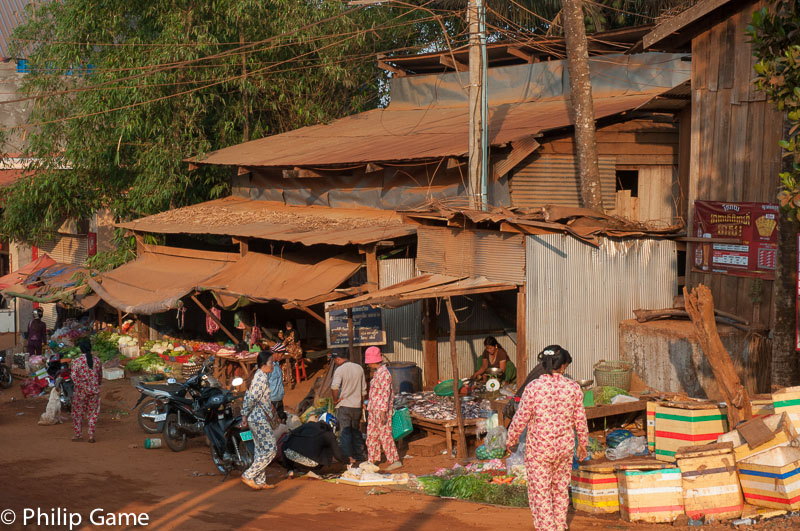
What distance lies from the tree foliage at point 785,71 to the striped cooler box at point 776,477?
87.7 inches

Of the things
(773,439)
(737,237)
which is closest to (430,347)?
(737,237)

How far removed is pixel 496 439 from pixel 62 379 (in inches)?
314

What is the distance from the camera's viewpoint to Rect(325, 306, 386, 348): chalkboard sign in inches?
560

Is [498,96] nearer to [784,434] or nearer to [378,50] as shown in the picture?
[378,50]

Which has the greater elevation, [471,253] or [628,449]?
[471,253]

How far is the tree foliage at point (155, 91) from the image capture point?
21719 millimetres

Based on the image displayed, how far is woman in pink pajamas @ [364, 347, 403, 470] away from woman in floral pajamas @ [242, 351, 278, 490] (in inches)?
58.0

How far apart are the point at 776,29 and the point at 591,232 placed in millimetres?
4008

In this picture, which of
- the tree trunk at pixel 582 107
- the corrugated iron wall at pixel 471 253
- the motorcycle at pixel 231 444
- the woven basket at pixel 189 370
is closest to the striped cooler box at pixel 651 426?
the corrugated iron wall at pixel 471 253

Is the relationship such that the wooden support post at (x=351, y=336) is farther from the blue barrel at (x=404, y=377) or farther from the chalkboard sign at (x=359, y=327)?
the blue barrel at (x=404, y=377)

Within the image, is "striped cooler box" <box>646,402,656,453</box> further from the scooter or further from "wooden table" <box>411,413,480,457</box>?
the scooter

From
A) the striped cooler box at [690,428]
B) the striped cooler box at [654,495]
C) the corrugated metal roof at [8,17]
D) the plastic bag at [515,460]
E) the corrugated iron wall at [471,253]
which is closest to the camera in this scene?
the striped cooler box at [654,495]

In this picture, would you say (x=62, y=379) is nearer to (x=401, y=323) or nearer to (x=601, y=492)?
(x=401, y=323)

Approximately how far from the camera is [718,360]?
8.80 m
